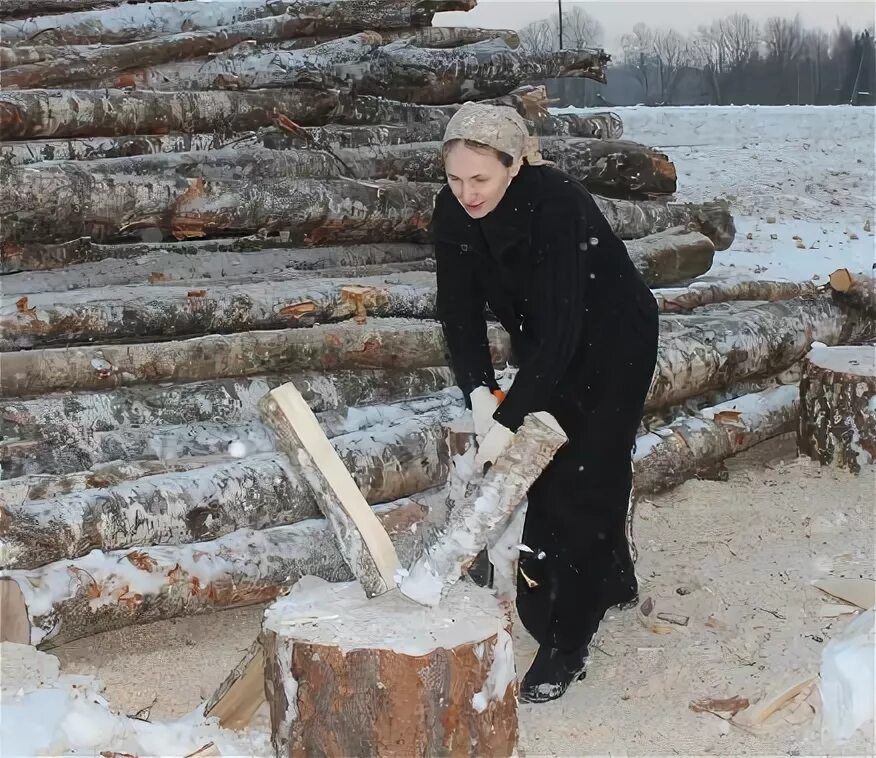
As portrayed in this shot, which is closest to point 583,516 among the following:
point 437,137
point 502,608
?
point 502,608

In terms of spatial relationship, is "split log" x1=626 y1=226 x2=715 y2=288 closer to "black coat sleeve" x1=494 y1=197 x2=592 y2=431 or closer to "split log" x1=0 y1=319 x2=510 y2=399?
"split log" x1=0 y1=319 x2=510 y2=399

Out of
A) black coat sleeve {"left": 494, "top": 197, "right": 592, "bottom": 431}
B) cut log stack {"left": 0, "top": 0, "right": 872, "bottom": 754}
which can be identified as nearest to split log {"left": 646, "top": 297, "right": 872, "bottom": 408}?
cut log stack {"left": 0, "top": 0, "right": 872, "bottom": 754}

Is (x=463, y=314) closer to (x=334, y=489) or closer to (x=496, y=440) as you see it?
(x=496, y=440)

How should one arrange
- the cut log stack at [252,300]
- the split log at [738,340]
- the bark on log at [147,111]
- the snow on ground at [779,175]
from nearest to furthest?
the cut log stack at [252,300] → the split log at [738,340] → the bark on log at [147,111] → the snow on ground at [779,175]

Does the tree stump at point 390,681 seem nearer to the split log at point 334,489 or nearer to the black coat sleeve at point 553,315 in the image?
the split log at point 334,489

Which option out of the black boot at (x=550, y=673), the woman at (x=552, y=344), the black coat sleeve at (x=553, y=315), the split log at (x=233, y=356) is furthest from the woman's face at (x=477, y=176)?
the split log at (x=233, y=356)

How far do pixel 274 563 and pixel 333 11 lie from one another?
5129mm

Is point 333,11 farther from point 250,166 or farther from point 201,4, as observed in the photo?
point 250,166

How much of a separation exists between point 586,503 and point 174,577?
1.49m

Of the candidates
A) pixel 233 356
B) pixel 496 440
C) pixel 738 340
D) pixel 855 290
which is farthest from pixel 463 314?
pixel 855 290

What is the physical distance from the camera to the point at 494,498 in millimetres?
2859

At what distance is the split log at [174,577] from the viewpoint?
343 cm

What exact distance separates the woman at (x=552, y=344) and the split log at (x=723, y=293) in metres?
3.33

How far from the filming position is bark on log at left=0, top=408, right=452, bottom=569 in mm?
3551
